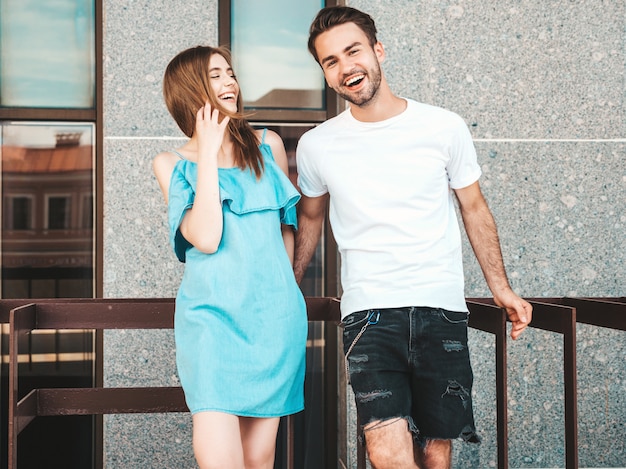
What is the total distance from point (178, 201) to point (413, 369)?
98 centimetres

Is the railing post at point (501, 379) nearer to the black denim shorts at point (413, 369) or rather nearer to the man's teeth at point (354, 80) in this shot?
the black denim shorts at point (413, 369)

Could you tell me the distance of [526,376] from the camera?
4.20m

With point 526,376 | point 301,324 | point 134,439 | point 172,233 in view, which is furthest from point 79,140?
point 526,376

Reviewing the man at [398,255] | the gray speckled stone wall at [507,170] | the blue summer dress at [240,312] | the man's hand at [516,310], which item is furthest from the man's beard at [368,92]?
the gray speckled stone wall at [507,170]

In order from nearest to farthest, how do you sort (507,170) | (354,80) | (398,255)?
(398,255), (354,80), (507,170)

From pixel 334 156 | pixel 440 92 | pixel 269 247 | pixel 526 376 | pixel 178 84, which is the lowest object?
pixel 526 376

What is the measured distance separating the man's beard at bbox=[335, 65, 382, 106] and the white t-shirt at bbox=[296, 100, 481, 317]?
0.09 metres

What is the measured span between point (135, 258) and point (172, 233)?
169 cm

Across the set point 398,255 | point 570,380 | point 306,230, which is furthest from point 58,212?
point 570,380

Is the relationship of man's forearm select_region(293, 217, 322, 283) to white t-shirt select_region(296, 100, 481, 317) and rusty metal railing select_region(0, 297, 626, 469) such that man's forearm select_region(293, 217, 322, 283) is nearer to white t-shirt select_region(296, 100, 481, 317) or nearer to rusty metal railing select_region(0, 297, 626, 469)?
white t-shirt select_region(296, 100, 481, 317)

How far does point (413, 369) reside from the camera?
2572 mm

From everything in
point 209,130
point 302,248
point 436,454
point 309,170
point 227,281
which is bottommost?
point 436,454

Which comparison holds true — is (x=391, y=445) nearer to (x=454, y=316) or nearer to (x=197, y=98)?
(x=454, y=316)

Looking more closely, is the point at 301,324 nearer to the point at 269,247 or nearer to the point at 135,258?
the point at 269,247
